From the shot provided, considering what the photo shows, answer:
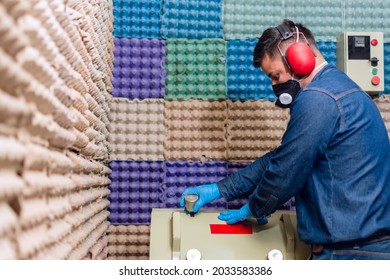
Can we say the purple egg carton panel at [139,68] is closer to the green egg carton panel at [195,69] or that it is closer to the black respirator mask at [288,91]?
the green egg carton panel at [195,69]

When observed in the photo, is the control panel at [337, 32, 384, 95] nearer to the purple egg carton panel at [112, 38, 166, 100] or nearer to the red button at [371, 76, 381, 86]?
the red button at [371, 76, 381, 86]

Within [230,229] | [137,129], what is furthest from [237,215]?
[137,129]

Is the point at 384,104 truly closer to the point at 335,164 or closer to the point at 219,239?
the point at 335,164

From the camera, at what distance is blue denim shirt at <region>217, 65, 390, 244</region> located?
161cm

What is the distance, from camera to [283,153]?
172 cm

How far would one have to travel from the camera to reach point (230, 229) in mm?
1958

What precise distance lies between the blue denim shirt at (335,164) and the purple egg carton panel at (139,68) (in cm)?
121

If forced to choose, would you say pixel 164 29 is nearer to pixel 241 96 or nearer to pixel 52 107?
pixel 241 96

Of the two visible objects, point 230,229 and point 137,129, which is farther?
point 137,129

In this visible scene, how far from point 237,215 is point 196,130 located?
2.94 ft

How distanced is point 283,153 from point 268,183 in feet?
0.50

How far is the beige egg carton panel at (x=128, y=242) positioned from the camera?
261 cm

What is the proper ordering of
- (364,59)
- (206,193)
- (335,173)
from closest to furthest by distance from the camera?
(335,173), (206,193), (364,59)

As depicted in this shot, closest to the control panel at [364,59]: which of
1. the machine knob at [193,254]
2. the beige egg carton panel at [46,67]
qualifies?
the machine knob at [193,254]
